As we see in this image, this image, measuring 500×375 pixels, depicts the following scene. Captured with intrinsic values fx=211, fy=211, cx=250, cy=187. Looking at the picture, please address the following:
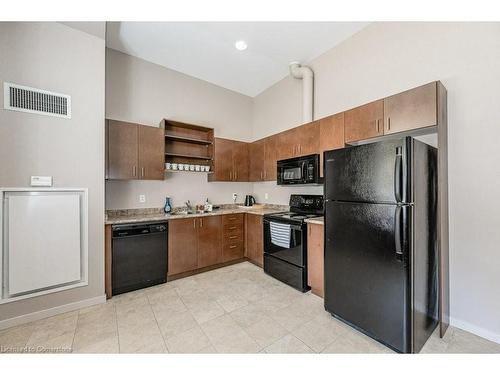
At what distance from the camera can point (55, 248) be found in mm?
2154

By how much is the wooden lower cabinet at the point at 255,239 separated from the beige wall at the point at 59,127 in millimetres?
2020

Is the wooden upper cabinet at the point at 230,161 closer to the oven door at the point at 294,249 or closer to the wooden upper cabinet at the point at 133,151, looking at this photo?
the wooden upper cabinet at the point at 133,151

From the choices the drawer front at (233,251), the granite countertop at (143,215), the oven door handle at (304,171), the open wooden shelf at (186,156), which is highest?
the open wooden shelf at (186,156)

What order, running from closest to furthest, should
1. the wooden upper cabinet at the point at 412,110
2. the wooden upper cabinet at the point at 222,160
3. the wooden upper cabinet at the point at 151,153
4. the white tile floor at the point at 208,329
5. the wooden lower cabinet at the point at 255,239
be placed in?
the white tile floor at the point at 208,329, the wooden upper cabinet at the point at 412,110, the wooden upper cabinet at the point at 151,153, the wooden lower cabinet at the point at 255,239, the wooden upper cabinet at the point at 222,160

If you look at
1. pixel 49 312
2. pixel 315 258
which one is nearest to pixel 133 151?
pixel 49 312

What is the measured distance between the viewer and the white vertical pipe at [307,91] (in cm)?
322

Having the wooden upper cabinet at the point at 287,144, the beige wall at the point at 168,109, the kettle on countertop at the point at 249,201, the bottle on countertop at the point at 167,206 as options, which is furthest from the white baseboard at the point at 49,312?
Answer: the wooden upper cabinet at the point at 287,144

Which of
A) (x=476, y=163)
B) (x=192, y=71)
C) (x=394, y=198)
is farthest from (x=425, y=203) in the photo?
(x=192, y=71)

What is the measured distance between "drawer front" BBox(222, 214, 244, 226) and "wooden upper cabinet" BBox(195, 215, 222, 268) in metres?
0.09

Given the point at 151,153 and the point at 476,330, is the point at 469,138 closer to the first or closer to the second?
the point at 476,330

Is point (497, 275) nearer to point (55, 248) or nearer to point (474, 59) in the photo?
point (474, 59)

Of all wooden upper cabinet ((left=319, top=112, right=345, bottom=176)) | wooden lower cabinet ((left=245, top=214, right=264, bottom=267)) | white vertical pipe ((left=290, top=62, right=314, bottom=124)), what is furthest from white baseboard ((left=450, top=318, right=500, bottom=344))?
white vertical pipe ((left=290, top=62, right=314, bottom=124))

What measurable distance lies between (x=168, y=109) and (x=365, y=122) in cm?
292
